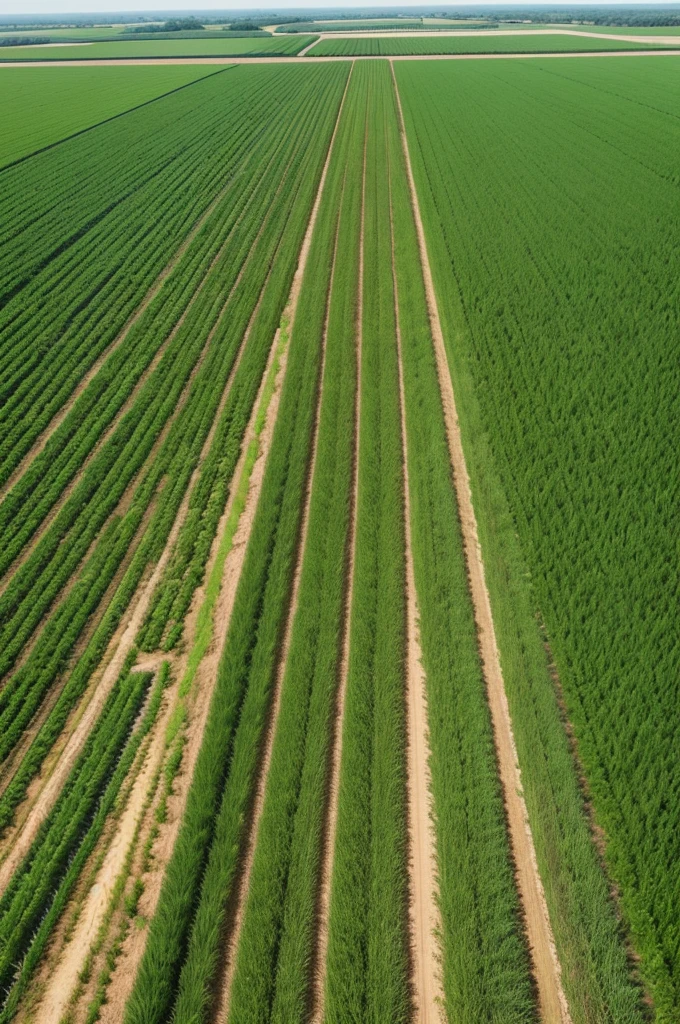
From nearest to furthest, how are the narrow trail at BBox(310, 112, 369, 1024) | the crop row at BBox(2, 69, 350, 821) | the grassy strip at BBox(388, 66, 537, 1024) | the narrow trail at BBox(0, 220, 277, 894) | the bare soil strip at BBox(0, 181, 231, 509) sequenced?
the grassy strip at BBox(388, 66, 537, 1024), the narrow trail at BBox(310, 112, 369, 1024), the narrow trail at BBox(0, 220, 277, 894), the crop row at BBox(2, 69, 350, 821), the bare soil strip at BBox(0, 181, 231, 509)

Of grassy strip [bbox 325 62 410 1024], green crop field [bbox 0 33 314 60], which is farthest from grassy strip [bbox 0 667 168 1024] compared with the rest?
green crop field [bbox 0 33 314 60]

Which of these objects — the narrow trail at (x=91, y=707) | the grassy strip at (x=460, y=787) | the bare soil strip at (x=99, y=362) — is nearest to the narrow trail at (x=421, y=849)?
the grassy strip at (x=460, y=787)

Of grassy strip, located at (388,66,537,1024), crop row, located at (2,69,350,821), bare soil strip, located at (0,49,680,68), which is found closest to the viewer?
grassy strip, located at (388,66,537,1024)

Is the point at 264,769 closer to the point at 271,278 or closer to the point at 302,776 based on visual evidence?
the point at 302,776

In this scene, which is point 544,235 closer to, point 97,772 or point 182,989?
point 97,772

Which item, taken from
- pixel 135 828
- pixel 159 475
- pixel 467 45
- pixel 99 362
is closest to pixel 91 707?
pixel 135 828

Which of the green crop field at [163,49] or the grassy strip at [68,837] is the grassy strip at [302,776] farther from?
the green crop field at [163,49]

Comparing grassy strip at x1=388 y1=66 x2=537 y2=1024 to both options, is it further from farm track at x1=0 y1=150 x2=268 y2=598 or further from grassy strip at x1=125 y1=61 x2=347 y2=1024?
farm track at x1=0 y1=150 x2=268 y2=598
